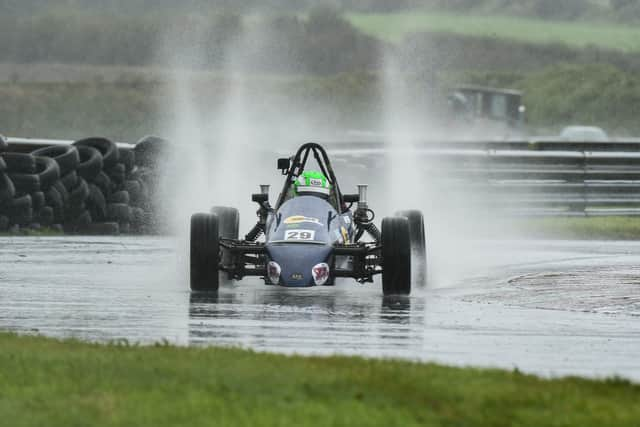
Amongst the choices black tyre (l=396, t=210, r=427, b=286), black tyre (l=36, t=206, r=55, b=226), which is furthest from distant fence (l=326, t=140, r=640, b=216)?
black tyre (l=396, t=210, r=427, b=286)

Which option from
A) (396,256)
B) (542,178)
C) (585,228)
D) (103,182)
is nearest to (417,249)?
(396,256)

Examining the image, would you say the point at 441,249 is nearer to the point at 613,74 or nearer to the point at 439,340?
the point at 439,340

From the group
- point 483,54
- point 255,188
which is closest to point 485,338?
point 255,188

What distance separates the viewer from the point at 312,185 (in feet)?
56.2

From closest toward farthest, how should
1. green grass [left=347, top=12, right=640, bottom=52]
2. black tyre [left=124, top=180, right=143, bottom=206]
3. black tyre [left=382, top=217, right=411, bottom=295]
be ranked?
black tyre [left=382, top=217, right=411, bottom=295]
black tyre [left=124, top=180, right=143, bottom=206]
green grass [left=347, top=12, right=640, bottom=52]

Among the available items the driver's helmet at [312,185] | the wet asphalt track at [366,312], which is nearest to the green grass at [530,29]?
the wet asphalt track at [366,312]

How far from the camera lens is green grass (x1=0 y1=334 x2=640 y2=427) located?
8094mm

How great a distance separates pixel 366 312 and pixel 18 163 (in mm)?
11015

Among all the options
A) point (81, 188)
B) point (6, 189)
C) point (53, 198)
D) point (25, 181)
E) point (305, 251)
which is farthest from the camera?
point (81, 188)

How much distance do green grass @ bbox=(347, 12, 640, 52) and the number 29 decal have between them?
34.6 m

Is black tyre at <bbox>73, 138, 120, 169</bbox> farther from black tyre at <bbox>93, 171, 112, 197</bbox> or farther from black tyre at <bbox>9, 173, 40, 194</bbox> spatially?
black tyre at <bbox>9, 173, 40, 194</bbox>

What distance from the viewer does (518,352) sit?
36.9 feet

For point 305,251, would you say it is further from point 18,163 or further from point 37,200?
point 37,200

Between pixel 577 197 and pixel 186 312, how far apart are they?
17121 mm
